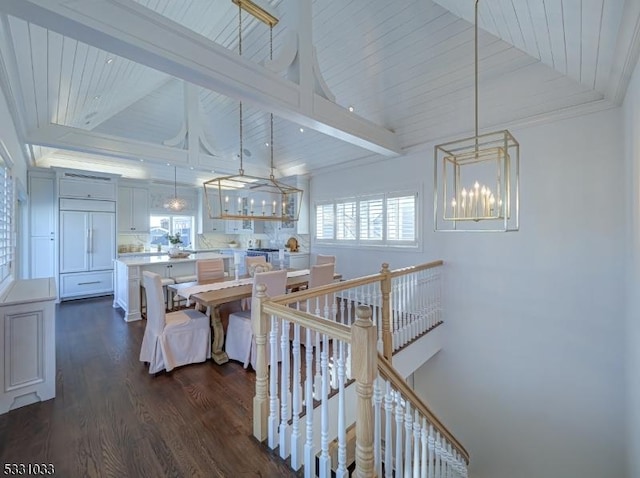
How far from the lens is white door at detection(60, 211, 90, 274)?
565 centimetres

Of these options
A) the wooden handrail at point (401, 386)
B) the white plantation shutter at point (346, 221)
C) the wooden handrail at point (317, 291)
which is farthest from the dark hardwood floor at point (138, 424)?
the white plantation shutter at point (346, 221)

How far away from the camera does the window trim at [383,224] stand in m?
4.89

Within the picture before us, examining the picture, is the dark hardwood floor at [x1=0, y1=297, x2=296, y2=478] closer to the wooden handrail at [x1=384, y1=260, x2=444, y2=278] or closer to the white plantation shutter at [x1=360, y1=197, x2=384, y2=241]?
the wooden handrail at [x1=384, y1=260, x2=444, y2=278]

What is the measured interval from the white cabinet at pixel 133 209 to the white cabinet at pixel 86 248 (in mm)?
572

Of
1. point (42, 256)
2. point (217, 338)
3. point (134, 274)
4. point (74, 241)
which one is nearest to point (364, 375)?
point (217, 338)

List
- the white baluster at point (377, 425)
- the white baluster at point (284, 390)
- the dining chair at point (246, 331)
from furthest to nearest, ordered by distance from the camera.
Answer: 1. the dining chair at point (246, 331)
2. the white baluster at point (284, 390)
3. the white baluster at point (377, 425)

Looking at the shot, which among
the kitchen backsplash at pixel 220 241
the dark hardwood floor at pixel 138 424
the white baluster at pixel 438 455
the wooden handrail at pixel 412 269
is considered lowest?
the white baluster at pixel 438 455

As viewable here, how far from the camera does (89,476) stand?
1706 mm

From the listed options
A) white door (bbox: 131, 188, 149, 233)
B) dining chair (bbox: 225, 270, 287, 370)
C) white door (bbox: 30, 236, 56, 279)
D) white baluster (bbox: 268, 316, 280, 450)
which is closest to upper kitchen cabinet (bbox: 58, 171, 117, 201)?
white door (bbox: 131, 188, 149, 233)

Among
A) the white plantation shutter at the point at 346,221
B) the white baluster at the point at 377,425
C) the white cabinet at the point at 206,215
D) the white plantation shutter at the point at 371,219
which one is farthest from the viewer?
the white cabinet at the point at 206,215

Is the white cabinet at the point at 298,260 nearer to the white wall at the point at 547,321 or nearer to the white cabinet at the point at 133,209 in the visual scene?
the white wall at the point at 547,321

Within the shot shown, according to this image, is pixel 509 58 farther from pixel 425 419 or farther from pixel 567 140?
pixel 425 419

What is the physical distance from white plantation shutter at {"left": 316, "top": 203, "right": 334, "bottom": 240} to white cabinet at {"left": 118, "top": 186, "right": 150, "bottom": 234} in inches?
169

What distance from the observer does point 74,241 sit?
578 centimetres
